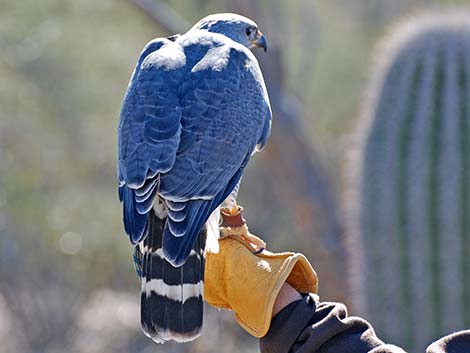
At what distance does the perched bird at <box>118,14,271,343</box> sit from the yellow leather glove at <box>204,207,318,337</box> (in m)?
A: 0.11

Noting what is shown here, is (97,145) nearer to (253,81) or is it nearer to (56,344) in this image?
(56,344)

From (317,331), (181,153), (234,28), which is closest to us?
(317,331)

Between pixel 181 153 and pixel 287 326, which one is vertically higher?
pixel 181 153

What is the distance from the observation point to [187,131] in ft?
12.6

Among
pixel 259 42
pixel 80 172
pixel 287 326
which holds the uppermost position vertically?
pixel 259 42

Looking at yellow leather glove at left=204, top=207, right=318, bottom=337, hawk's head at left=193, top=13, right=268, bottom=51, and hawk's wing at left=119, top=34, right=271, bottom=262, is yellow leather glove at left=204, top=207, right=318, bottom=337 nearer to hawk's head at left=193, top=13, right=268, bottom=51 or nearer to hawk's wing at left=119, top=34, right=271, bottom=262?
hawk's wing at left=119, top=34, right=271, bottom=262

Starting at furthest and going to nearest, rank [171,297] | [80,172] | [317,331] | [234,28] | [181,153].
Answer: [80,172] < [234,28] < [181,153] < [171,297] < [317,331]

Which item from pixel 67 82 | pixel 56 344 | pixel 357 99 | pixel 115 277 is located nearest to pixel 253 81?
pixel 56 344

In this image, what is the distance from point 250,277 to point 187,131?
684 mm

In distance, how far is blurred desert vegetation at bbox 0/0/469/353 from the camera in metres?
10.3

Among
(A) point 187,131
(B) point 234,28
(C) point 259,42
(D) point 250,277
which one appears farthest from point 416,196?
(D) point 250,277

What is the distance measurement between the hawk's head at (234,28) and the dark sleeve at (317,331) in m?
1.66

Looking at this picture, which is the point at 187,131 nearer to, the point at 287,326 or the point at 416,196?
the point at 287,326

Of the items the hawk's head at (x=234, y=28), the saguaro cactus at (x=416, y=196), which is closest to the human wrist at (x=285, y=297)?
the hawk's head at (x=234, y=28)
